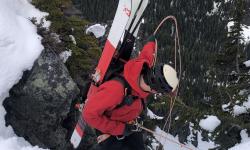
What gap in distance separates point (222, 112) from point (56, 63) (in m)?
3.17

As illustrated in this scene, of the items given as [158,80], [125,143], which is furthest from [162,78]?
[125,143]

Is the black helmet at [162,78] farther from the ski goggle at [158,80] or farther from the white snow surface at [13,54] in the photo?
the white snow surface at [13,54]

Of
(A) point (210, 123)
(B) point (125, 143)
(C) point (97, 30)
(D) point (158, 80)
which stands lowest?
(C) point (97, 30)

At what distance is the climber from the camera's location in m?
4.54

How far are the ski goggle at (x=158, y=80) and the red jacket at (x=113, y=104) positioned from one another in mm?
170

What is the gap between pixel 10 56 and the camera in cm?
765

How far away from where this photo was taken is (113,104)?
184 inches

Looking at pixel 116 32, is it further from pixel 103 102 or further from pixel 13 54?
pixel 13 54

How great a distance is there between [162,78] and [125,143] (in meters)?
1.32

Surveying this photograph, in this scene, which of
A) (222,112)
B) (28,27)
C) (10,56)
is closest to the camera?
(222,112)

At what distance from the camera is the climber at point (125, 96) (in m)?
4.54

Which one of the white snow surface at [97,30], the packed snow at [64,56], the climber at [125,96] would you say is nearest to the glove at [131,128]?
the climber at [125,96]

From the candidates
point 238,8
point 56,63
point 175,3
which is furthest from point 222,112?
point 175,3

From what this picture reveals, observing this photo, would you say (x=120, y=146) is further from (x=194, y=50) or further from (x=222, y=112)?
(x=194, y=50)
